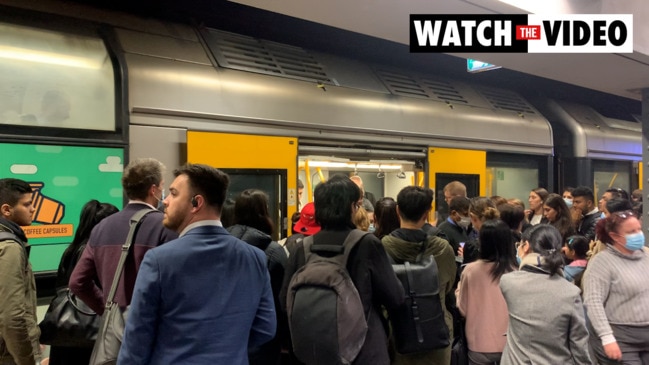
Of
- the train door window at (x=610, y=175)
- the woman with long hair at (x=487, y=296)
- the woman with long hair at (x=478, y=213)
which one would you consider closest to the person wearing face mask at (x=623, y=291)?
the woman with long hair at (x=487, y=296)

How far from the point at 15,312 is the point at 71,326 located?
0.77ft

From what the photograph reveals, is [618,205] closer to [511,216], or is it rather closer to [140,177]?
[511,216]

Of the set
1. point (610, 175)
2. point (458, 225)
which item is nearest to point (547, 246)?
point (458, 225)

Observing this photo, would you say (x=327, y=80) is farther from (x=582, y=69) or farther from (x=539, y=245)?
(x=539, y=245)

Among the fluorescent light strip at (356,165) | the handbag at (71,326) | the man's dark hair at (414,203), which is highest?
the fluorescent light strip at (356,165)

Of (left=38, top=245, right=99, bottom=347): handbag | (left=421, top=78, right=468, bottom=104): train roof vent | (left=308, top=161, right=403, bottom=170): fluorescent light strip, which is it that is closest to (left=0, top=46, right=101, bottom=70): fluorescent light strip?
(left=38, top=245, right=99, bottom=347): handbag

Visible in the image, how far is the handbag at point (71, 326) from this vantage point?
2256mm

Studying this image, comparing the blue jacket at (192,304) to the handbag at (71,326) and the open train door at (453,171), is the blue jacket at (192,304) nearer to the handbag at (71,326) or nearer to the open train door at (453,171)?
the handbag at (71,326)

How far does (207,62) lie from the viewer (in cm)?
404

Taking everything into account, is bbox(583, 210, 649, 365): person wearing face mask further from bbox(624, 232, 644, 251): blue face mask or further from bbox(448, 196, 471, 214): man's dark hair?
bbox(448, 196, 471, 214): man's dark hair

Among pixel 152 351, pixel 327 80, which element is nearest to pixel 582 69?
pixel 327 80

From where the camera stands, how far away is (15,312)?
214 cm

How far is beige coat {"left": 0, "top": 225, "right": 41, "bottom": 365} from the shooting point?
2131mm

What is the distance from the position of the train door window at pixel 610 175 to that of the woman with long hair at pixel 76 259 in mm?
6565
